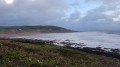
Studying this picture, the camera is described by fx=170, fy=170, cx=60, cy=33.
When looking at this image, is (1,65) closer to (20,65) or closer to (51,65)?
(20,65)

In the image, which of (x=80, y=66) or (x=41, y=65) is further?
(x=80, y=66)

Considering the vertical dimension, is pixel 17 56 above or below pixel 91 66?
above

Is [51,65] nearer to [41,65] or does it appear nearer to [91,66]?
[41,65]

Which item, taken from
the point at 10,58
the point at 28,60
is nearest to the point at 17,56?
the point at 10,58

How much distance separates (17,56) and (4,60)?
1.20 metres

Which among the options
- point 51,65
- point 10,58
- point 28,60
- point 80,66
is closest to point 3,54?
point 10,58

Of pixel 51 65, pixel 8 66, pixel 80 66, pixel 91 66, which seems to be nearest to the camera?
pixel 8 66

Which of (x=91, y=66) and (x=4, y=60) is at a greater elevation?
(x=4, y=60)

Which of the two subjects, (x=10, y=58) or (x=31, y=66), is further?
(x=10, y=58)

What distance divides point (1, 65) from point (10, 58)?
1.84 meters

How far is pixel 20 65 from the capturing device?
9500mm

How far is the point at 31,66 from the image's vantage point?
31.3ft

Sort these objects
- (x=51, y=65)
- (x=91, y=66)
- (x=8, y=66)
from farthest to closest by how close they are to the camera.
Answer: (x=91, y=66) → (x=51, y=65) → (x=8, y=66)

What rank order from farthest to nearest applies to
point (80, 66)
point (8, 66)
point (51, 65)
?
1. point (80, 66)
2. point (51, 65)
3. point (8, 66)
